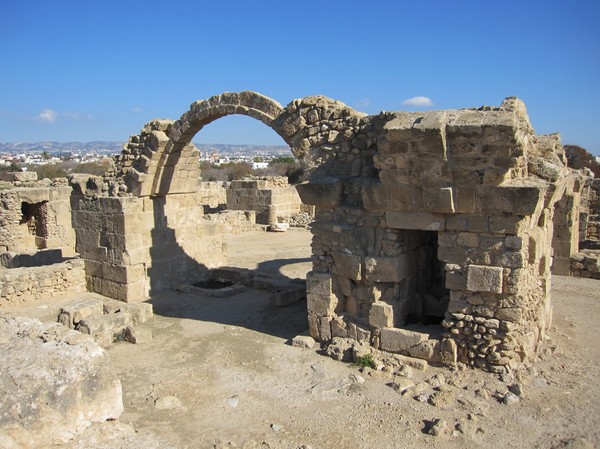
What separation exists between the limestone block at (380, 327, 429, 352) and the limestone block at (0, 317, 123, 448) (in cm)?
324

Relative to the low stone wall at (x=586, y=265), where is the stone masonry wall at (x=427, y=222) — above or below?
above

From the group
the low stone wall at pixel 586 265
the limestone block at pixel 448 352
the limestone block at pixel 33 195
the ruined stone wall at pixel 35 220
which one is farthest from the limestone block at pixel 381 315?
the limestone block at pixel 33 195

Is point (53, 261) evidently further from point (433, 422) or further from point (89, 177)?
point (433, 422)

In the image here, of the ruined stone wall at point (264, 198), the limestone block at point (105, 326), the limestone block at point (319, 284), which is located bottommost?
the limestone block at point (105, 326)

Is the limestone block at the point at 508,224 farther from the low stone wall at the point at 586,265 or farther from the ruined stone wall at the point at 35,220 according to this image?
the ruined stone wall at the point at 35,220

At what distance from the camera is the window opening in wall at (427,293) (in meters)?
6.91

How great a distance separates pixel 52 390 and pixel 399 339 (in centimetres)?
381

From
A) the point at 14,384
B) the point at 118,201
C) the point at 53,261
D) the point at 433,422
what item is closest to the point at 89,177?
the point at 118,201

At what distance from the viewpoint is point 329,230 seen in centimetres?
647

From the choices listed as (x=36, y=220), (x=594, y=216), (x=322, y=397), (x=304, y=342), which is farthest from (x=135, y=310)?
(x=594, y=216)

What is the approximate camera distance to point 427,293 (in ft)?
23.7

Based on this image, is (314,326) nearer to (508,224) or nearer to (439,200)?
(439,200)

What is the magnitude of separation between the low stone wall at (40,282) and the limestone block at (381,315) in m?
6.03

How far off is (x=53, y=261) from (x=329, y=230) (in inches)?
296
